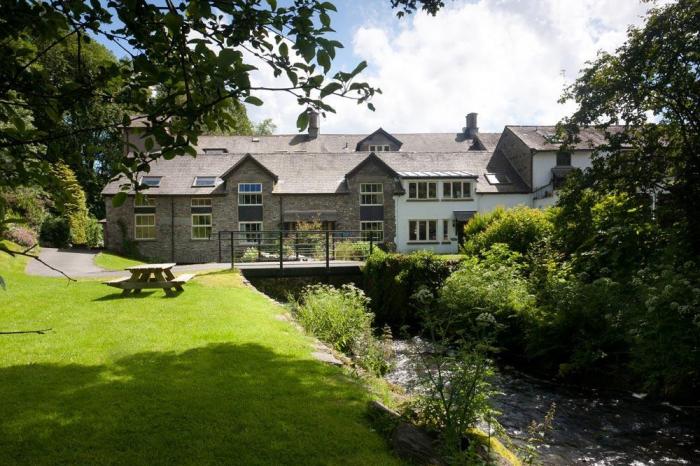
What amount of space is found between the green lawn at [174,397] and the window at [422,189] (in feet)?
81.8

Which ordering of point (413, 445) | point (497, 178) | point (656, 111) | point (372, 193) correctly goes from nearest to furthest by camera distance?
point (413, 445) < point (656, 111) < point (372, 193) < point (497, 178)

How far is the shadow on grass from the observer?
3.74 meters

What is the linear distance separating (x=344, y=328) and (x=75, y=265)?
60.7 feet

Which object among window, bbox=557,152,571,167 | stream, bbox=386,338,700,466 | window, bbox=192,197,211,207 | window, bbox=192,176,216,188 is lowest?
stream, bbox=386,338,700,466

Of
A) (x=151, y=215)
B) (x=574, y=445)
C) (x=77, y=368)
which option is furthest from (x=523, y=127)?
(x=77, y=368)

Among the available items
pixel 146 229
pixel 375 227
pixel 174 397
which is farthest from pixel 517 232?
pixel 146 229

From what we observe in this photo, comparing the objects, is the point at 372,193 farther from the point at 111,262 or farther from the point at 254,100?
the point at 254,100

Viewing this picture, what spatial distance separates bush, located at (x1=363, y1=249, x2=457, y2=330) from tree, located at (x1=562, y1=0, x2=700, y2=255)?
5.38 metres

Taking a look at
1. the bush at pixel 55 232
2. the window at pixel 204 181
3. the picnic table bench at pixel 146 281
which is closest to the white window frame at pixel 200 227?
the window at pixel 204 181

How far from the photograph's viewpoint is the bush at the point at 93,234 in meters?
31.7

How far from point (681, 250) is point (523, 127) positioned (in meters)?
30.5

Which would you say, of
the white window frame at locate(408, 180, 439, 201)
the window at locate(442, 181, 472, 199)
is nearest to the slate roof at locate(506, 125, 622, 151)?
the window at locate(442, 181, 472, 199)

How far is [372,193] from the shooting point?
32312 mm

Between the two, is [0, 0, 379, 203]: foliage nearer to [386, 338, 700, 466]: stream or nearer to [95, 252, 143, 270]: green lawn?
[386, 338, 700, 466]: stream
